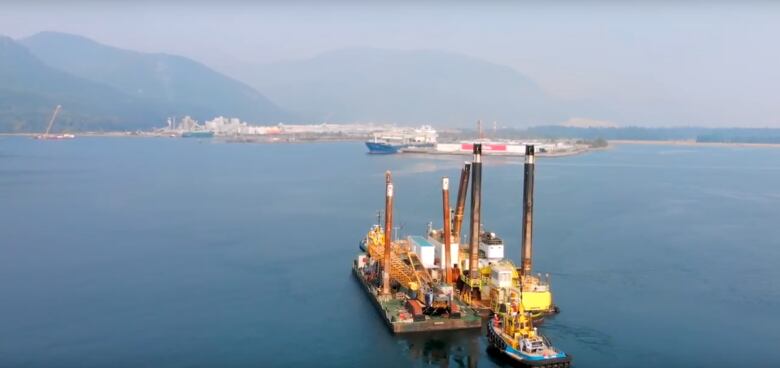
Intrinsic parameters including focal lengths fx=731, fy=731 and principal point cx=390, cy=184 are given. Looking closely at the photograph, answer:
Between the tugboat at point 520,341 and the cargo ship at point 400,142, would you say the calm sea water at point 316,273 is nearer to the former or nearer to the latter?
the tugboat at point 520,341

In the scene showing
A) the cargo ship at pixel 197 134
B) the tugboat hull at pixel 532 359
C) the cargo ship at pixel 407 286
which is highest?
the cargo ship at pixel 197 134

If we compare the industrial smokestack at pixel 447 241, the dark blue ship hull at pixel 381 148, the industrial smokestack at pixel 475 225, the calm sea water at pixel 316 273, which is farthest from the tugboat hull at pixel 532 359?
the dark blue ship hull at pixel 381 148

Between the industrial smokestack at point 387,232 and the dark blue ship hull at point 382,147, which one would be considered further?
the dark blue ship hull at point 382,147

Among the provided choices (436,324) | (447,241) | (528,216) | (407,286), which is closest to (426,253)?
(447,241)

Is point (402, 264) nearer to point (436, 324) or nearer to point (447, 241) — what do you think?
point (447, 241)

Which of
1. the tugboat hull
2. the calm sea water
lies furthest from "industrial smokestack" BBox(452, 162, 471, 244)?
the tugboat hull

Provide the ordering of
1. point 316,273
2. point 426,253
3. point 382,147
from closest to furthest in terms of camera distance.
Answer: point 426,253 → point 316,273 → point 382,147
